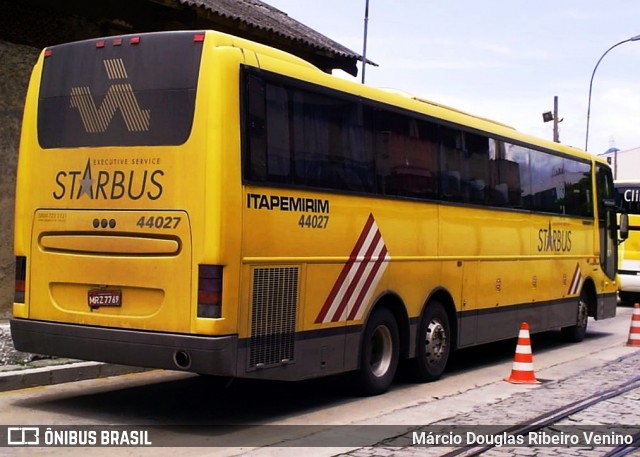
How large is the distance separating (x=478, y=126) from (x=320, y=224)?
14.3ft

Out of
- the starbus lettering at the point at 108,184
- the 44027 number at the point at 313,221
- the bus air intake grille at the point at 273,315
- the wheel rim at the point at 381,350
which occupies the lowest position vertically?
the wheel rim at the point at 381,350

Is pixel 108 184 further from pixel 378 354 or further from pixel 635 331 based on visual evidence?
pixel 635 331

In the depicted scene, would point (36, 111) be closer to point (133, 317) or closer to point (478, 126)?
point (133, 317)

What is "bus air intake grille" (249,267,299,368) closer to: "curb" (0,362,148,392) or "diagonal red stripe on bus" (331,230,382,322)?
"diagonal red stripe on bus" (331,230,382,322)

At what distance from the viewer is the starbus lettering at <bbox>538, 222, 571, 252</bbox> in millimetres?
14133

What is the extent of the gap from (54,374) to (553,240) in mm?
8391

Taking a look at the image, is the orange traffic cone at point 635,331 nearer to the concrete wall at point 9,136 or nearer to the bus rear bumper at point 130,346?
the bus rear bumper at point 130,346

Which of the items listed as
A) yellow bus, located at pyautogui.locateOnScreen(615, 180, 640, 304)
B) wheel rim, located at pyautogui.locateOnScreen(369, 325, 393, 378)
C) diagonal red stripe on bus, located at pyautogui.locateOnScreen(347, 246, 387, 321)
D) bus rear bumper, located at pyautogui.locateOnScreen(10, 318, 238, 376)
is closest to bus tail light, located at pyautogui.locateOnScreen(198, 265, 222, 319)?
bus rear bumper, located at pyautogui.locateOnScreen(10, 318, 238, 376)

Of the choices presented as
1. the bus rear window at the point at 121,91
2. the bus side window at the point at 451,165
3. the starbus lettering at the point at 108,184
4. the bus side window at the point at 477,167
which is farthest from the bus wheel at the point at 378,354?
the bus rear window at the point at 121,91

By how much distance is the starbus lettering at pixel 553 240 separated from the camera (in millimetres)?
14133

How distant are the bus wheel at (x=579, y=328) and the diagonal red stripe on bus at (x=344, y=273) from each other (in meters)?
7.58

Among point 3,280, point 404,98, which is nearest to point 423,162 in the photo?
point 404,98

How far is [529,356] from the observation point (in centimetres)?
1102

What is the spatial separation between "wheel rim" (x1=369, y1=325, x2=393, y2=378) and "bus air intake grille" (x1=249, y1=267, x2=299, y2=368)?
1.86 metres
